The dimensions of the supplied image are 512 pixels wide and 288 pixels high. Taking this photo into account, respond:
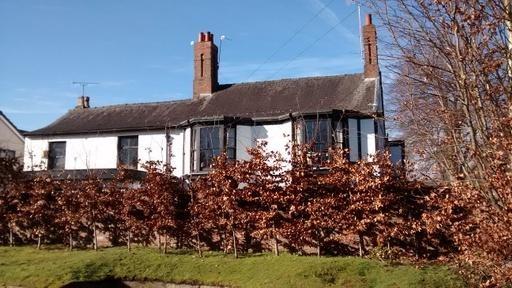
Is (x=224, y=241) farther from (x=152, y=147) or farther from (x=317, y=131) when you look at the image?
(x=152, y=147)

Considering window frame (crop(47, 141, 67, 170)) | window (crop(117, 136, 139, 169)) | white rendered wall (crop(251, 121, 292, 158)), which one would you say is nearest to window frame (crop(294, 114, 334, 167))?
white rendered wall (crop(251, 121, 292, 158))

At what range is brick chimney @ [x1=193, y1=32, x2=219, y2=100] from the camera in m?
29.2

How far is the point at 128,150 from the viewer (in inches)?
1108

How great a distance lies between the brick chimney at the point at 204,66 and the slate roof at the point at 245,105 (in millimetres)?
516

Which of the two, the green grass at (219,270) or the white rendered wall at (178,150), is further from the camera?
the white rendered wall at (178,150)

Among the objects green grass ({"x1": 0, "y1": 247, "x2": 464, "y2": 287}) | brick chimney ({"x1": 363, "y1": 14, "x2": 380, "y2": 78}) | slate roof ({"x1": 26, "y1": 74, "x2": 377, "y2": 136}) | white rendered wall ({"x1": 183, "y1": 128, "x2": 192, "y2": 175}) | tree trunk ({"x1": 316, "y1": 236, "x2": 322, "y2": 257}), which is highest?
brick chimney ({"x1": 363, "y1": 14, "x2": 380, "y2": 78})

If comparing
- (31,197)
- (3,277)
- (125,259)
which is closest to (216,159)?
(125,259)

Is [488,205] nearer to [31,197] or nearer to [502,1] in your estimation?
[502,1]

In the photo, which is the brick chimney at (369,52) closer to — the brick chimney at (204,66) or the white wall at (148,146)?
the white wall at (148,146)

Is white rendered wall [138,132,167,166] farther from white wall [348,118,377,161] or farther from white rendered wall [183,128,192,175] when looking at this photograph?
white wall [348,118,377,161]

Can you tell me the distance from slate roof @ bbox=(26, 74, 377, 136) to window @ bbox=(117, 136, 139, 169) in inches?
25.6

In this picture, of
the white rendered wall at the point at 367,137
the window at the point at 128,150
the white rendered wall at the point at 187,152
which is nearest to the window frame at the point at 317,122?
the white rendered wall at the point at 367,137

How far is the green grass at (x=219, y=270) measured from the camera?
12.4m

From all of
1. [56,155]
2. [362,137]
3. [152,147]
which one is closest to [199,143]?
[152,147]
